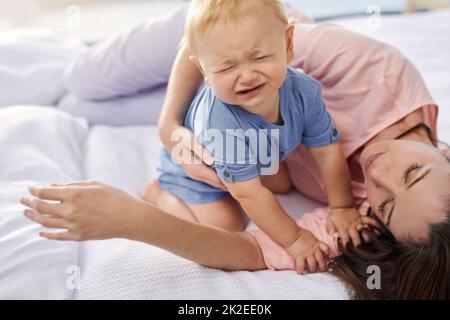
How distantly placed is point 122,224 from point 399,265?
0.41 metres

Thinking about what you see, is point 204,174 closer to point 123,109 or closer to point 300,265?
point 300,265

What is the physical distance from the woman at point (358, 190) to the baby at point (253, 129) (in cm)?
4

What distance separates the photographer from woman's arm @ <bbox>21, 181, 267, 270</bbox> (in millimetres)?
671

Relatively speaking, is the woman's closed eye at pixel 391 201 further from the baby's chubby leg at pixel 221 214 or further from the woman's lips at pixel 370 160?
the baby's chubby leg at pixel 221 214

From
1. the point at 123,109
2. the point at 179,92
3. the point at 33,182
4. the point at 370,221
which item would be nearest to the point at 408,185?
the point at 370,221

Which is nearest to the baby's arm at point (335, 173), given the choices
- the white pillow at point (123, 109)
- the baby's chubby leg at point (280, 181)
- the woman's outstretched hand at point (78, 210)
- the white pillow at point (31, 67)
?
the baby's chubby leg at point (280, 181)

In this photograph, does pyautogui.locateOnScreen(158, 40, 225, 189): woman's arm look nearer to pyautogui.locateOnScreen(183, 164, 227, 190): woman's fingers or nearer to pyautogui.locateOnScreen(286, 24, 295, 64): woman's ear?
pyautogui.locateOnScreen(183, 164, 227, 190): woman's fingers

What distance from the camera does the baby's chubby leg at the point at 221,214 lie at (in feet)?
3.13

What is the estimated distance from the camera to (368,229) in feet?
2.88

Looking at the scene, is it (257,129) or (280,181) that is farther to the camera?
(280,181)

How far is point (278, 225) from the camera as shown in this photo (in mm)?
846
